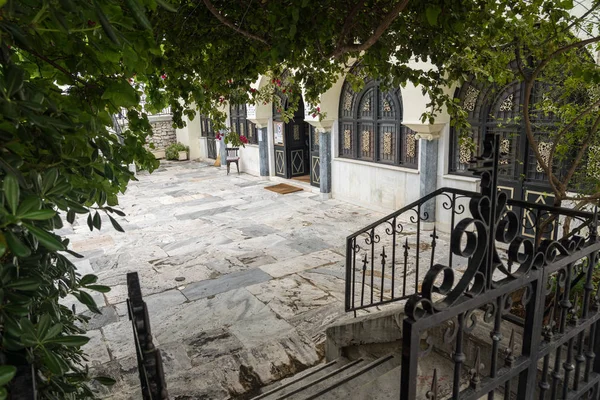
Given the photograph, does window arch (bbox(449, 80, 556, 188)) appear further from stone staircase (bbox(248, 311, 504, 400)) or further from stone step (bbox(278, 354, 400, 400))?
stone step (bbox(278, 354, 400, 400))

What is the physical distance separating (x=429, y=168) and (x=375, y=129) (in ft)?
5.71

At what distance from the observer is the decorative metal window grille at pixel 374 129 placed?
811 cm

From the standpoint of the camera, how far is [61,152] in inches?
41.9

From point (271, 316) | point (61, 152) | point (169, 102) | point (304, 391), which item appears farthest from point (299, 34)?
point (271, 316)

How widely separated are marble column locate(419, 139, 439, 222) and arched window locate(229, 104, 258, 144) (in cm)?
705

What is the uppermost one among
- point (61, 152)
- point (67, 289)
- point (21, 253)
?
point (61, 152)

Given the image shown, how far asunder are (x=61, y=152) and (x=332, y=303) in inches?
164

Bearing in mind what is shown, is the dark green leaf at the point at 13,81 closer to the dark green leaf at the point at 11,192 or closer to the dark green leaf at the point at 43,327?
the dark green leaf at the point at 11,192

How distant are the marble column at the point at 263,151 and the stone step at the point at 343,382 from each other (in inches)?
383

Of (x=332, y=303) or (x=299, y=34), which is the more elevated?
(x=299, y=34)

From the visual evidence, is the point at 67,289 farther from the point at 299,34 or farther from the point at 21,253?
the point at 299,34

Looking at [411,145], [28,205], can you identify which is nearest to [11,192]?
[28,205]

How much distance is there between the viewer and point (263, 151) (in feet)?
41.2

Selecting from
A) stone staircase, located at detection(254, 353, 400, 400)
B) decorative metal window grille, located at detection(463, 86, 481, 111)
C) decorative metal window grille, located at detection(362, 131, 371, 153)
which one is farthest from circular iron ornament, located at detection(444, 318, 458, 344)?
decorative metal window grille, located at detection(362, 131, 371, 153)
